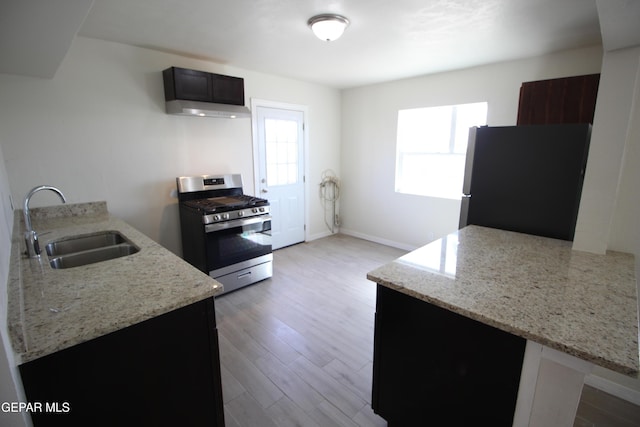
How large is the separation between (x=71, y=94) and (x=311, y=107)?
2.99 meters

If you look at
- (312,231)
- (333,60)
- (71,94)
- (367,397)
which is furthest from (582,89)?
(71,94)

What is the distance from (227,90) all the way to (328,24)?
60.3 inches

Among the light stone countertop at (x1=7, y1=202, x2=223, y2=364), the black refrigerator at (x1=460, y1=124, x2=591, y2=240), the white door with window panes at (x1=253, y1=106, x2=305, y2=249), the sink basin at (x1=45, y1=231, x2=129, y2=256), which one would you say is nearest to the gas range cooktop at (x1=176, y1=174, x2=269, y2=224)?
the white door with window panes at (x1=253, y1=106, x2=305, y2=249)

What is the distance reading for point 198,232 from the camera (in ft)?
10.2

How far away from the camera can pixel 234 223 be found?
319cm

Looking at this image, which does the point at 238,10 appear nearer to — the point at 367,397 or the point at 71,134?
the point at 71,134

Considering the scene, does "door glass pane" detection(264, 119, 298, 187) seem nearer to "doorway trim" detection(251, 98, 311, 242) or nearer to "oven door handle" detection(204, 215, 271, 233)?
"doorway trim" detection(251, 98, 311, 242)

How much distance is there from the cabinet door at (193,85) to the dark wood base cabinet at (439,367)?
275 cm

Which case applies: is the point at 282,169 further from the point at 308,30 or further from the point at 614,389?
the point at 614,389

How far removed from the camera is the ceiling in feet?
4.88

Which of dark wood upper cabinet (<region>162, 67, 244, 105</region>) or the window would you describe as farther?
the window

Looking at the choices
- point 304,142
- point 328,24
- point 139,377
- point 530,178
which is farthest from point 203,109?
point 530,178

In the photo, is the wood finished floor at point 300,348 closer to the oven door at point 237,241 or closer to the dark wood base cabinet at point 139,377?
the oven door at point 237,241

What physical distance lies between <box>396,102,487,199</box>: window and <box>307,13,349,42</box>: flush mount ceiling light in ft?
7.49
